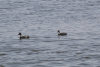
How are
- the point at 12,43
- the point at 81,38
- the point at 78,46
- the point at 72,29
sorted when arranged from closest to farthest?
1. the point at 78,46
2. the point at 12,43
3. the point at 81,38
4. the point at 72,29

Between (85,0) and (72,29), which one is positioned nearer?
(72,29)

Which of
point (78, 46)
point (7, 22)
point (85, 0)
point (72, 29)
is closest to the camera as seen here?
point (78, 46)

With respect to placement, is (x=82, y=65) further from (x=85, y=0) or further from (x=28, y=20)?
(x=85, y=0)

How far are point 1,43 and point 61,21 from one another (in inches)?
583

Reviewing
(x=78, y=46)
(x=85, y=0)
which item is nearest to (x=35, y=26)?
(x=78, y=46)

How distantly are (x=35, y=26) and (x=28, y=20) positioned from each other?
17.3 ft

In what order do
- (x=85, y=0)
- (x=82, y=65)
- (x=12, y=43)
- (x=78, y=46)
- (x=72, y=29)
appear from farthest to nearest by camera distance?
(x=85, y=0), (x=72, y=29), (x=12, y=43), (x=78, y=46), (x=82, y=65)

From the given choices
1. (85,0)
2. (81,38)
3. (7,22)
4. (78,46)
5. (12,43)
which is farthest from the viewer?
(85,0)

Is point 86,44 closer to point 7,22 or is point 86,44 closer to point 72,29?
point 72,29

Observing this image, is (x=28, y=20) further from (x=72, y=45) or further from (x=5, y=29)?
(x=72, y=45)

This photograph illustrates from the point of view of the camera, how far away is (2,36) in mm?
Answer: 31172

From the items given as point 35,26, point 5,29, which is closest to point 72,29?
point 35,26

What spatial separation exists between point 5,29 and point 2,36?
4370 mm

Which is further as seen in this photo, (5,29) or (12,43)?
(5,29)
